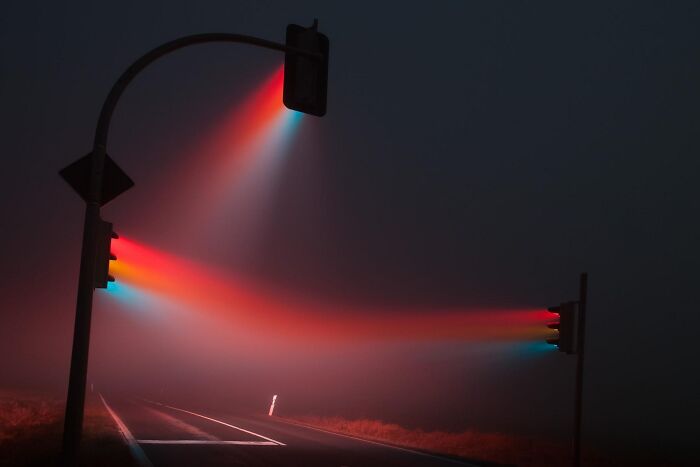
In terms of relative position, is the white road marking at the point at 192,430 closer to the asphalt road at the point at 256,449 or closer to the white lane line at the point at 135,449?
the asphalt road at the point at 256,449

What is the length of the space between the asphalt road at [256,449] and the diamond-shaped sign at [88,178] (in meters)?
6.51

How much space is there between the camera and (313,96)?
29.0ft

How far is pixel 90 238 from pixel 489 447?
49.5 ft

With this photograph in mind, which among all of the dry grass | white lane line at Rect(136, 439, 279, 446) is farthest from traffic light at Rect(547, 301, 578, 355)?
white lane line at Rect(136, 439, 279, 446)

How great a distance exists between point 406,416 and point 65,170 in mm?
31165

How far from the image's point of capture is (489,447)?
20.6 meters

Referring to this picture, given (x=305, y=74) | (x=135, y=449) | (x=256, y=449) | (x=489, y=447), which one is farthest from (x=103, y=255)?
(x=489, y=447)

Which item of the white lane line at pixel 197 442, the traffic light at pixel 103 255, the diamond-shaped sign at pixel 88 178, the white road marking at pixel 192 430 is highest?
the diamond-shaped sign at pixel 88 178

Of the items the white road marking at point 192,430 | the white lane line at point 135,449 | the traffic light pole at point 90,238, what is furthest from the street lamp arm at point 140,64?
the white road marking at point 192,430

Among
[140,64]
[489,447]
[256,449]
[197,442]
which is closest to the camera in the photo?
[140,64]

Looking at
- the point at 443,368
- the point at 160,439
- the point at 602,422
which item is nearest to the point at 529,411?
the point at 602,422

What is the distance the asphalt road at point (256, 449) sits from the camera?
14.7 meters

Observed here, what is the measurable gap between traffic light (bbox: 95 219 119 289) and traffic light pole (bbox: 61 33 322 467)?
10 centimetres

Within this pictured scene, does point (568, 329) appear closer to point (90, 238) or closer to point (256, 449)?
point (256, 449)
